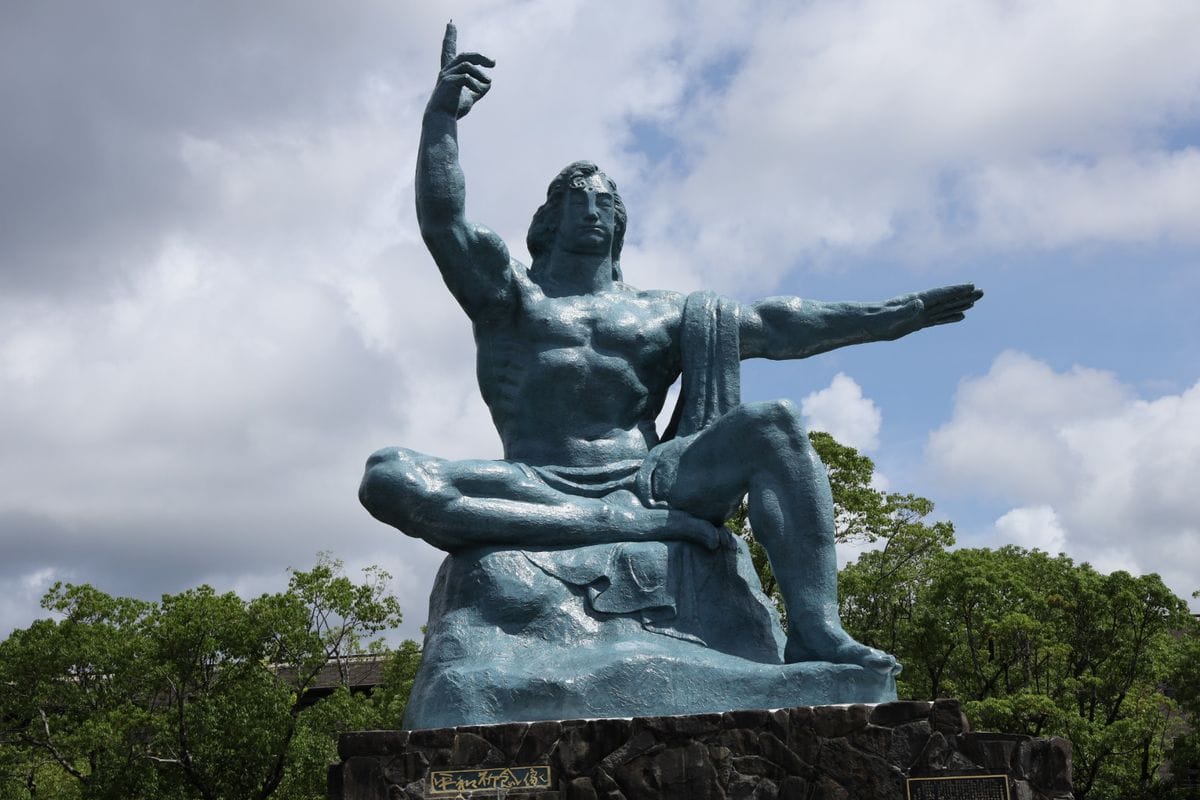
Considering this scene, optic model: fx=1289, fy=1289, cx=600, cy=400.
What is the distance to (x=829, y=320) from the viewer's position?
7.56 meters

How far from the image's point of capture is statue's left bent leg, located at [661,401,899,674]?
6.25 metres

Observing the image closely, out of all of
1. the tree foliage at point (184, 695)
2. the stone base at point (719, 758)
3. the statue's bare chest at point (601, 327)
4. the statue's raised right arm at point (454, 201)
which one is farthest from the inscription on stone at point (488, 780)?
the tree foliage at point (184, 695)

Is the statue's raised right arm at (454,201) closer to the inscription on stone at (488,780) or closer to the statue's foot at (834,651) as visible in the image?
the statue's foot at (834,651)

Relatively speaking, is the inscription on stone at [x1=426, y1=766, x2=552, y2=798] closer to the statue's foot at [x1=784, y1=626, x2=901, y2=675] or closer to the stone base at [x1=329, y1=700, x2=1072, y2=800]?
the stone base at [x1=329, y1=700, x2=1072, y2=800]

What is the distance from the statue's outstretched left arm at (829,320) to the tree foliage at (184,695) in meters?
13.0

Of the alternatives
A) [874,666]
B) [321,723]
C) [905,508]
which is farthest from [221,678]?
[874,666]

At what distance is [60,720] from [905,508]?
1424 centimetres

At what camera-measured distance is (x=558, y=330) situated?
7.24 metres

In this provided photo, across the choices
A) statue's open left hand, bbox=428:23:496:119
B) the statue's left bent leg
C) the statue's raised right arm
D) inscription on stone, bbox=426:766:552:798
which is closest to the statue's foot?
the statue's left bent leg

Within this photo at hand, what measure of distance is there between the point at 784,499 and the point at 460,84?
9.41ft

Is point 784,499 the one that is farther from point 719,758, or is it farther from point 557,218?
point 557,218

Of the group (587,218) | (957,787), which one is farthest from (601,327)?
(957,787)

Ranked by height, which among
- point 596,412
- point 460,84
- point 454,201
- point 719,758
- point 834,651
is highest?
point 460,84

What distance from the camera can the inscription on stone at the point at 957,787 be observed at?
5375 mm
